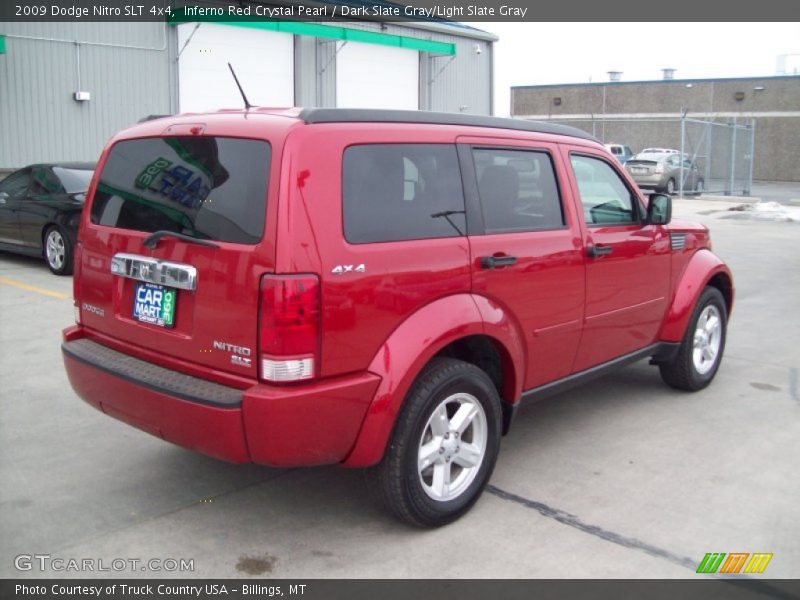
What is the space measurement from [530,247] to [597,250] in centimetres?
64

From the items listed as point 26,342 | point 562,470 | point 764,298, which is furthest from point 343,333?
point 764,298

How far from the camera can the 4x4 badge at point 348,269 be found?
10.8 ft

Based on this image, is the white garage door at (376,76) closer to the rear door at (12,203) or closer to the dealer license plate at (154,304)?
the rear door at (12,203)

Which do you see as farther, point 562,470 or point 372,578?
point 562,470

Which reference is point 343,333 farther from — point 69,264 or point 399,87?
point 399,87

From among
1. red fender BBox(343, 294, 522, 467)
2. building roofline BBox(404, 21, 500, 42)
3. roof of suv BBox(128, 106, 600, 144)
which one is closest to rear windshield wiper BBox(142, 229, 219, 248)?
roof of suv BBox(128, 106, 600, 144)

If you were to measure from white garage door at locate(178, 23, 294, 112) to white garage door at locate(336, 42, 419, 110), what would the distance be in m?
1.77

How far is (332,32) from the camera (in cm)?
2064

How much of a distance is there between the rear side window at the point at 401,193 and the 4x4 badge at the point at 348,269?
0.11 metres

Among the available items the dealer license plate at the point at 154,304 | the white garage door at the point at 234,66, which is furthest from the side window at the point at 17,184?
the dealer license plate at the point at 154,304

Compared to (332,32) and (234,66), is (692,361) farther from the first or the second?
(332,32)

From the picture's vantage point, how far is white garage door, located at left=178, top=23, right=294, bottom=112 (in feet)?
61.6
